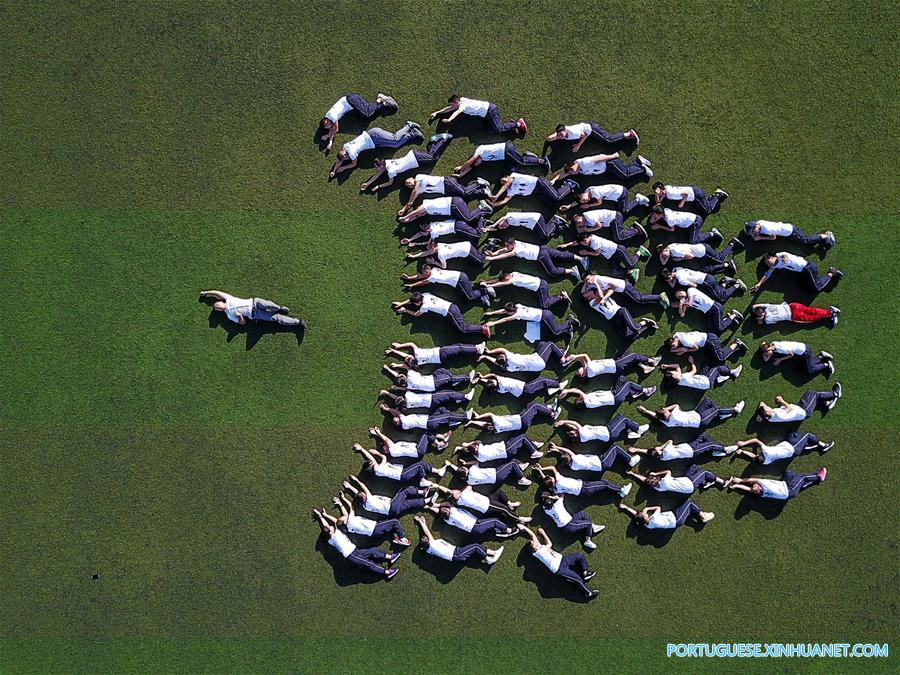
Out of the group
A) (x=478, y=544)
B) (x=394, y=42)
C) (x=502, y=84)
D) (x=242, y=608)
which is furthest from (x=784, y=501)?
(x=394, y=42)

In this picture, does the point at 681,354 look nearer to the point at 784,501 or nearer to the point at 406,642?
the point at 784,501

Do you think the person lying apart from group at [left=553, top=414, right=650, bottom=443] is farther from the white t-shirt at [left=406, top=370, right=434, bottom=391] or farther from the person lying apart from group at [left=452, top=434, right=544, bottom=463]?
the white t-shirt at [left=406, top=370, right=434, bottom=391]

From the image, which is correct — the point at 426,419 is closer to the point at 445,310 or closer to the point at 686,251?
the point at 445,310

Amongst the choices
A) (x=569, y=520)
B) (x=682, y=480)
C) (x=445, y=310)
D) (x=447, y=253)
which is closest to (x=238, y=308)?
(x=445, y=310)

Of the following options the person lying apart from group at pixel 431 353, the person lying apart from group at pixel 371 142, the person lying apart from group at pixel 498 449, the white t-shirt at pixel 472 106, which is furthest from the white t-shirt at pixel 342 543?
the white t-shirt at pixel 472 106

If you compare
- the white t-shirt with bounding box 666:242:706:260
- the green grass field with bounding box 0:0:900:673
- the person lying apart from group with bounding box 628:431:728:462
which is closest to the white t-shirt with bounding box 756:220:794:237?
the green grass field with bounding box 0:0:900:673
